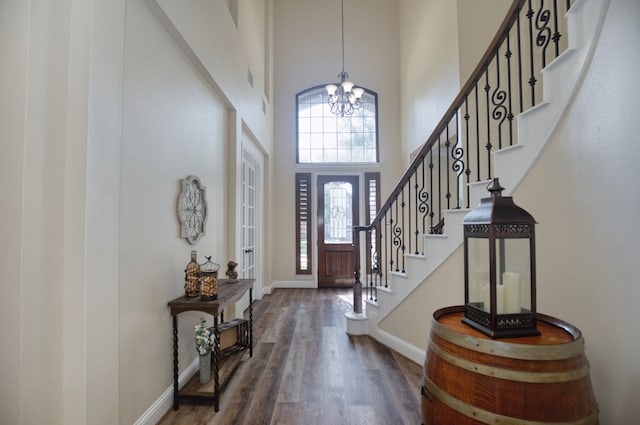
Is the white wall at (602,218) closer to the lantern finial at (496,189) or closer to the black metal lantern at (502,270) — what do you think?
the black metal lantern at (502,270)

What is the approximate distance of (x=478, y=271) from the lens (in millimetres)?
1390

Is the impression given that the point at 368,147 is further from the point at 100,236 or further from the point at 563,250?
the point at 100,236

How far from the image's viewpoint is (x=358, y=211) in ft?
20.2

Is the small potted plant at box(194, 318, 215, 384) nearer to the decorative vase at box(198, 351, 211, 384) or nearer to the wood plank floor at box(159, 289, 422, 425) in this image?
the decorative vase at box(198, 351, 211, 384)

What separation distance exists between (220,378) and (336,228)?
4085 millimetres

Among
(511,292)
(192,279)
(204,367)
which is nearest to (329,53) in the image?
(192,279)

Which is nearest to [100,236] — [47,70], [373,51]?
[47,70]

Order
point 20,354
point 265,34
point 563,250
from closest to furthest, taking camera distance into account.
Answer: point 20,354 < point 563,250 < point 265,34

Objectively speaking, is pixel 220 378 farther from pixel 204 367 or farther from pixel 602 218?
pixel 602 218

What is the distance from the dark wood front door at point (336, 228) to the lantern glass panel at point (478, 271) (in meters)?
4.68

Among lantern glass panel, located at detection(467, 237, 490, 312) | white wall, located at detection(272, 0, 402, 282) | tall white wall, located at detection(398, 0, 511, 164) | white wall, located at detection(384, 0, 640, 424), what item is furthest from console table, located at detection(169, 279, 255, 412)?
white wall, located at detection(272, 0, 402, 282)

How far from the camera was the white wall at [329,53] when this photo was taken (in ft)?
20.5

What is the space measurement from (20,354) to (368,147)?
5.91 meters

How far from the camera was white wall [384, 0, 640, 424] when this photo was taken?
1249 millimetres
